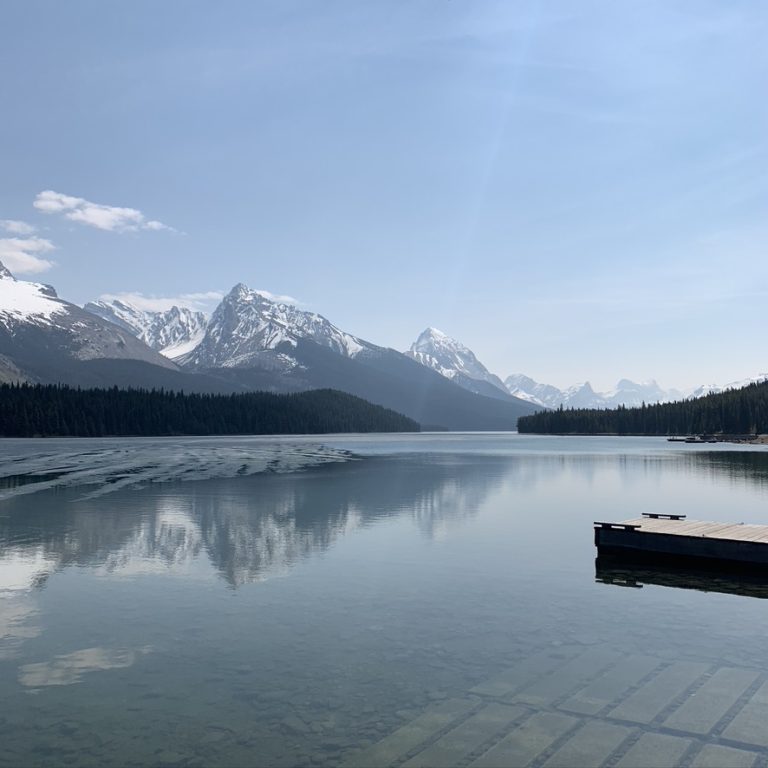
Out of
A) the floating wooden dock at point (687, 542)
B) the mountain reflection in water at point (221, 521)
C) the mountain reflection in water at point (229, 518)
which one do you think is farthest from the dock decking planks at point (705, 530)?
the mountain reflection in water at point (221, 521)

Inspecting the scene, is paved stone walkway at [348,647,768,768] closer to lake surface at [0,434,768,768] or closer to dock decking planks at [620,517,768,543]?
lake surface at [0,434,768,768]

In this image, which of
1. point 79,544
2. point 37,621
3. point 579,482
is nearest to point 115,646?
point 37,621

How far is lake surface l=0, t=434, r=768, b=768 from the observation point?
42.0 feet

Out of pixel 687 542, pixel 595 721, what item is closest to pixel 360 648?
pixel 595 721

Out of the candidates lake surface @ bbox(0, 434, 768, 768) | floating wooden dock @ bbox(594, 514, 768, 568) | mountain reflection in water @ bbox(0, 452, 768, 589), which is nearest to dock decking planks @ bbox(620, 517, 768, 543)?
floating wooden dock @ bbox(594, 514, 768, 568)

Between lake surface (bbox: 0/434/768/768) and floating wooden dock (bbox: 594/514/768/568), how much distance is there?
1.78 m

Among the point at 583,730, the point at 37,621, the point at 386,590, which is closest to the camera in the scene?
the point at 583,730

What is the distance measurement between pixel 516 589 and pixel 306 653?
395 inches

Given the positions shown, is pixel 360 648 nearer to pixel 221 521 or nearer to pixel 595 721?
pixel 595 721

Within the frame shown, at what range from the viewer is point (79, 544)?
109ft

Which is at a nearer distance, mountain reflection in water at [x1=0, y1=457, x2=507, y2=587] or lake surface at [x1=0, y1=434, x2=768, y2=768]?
lake surface at [x1=0, y1=434, x2=768, y2=768]

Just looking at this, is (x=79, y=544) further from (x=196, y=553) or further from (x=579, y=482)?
(x=579, y=482)

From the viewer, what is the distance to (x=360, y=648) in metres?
18.3

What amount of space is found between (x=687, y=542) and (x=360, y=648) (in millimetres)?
18881
